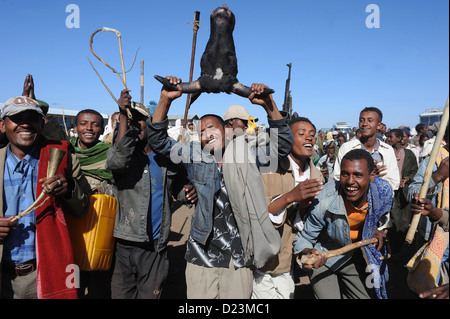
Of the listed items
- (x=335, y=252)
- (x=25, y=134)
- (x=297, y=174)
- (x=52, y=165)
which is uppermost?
(x=25, y=134)

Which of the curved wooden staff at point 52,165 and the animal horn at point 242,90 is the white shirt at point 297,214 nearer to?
the animal horn at point 242,90

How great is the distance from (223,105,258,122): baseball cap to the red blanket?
3.56m

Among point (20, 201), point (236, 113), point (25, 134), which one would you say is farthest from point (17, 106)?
point (236, 113)

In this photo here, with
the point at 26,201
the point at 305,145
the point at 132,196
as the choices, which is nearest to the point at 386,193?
the point at 305,145

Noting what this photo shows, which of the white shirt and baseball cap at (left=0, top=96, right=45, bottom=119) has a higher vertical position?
baseball cap at (left=0, top=96, right=45, bottom=119)

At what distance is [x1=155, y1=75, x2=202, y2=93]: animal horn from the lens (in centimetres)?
228

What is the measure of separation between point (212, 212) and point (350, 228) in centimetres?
132

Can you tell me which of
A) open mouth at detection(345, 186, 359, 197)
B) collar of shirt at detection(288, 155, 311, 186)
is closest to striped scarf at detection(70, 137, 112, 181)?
collar of shirt at detection(288, 155, 311, 186)

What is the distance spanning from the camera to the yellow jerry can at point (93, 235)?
2.51 metres

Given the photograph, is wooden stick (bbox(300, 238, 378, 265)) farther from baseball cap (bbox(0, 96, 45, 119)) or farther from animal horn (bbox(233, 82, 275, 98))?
baseball cap (bbox(0, 96, 45, 119))

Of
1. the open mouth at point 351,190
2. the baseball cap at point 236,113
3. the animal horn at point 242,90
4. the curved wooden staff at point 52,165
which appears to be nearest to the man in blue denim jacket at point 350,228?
the open mouth at point 351,190

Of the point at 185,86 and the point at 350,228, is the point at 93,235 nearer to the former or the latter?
the point at 185,86

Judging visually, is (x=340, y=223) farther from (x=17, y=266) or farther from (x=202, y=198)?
(x=17, y=266)

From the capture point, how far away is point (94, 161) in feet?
11.0
